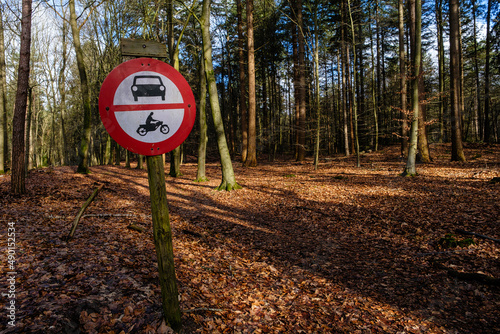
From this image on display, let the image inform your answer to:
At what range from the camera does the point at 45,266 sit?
3.59 m

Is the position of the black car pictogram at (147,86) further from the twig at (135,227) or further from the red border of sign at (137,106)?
the twig at (135,227)

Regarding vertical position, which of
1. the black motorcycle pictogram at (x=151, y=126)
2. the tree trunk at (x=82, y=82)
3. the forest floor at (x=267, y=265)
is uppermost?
the tree trunk at (x=82, y=82)

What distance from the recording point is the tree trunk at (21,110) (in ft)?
24.3

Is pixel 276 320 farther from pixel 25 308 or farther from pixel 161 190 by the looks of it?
pixel 25 308

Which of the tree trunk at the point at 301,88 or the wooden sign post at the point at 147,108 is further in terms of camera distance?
the tree trunk at the point at 301,88

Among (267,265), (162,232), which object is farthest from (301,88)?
(162,232)

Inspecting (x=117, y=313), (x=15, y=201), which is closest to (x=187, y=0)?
(x=15, y=201)

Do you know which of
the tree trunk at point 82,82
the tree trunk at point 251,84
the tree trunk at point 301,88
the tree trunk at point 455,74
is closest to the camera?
the tree trunk at point 82,82

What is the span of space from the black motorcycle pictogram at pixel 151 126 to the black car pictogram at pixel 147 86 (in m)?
0.18

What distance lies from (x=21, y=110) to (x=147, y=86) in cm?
800

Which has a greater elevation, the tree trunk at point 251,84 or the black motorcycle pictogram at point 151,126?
the tree trunk at point 251,84

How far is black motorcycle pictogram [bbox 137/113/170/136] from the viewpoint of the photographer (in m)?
2.03

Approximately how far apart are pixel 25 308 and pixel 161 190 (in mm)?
1904

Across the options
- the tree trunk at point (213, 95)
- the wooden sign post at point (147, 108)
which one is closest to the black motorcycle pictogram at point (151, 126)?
the wooden sign post at point (147, 108)
